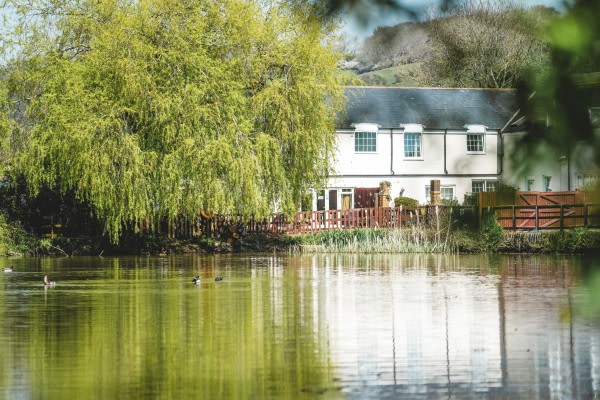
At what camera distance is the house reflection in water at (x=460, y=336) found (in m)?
9.82

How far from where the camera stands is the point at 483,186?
145 inches

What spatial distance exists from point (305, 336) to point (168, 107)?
23.4 m

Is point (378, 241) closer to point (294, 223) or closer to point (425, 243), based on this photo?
point (425, 243)

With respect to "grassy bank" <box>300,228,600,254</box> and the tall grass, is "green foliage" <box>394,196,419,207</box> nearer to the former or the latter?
the tall grass

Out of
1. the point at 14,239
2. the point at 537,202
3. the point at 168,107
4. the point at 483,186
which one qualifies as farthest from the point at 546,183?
the point at 14,239

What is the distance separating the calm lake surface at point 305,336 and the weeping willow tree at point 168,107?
10.2 meters

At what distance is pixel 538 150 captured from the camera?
323cm

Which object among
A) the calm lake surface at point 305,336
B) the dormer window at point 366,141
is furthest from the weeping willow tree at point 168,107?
the dormer window at point 366,141

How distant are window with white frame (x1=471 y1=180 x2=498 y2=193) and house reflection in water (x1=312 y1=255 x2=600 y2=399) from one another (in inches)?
29.8

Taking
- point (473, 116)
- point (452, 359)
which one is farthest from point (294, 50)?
point (473, 116)

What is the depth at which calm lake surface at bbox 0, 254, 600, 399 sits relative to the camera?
31.8 ft

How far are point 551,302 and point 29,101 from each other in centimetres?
2674

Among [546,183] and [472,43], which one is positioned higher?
[472,43]

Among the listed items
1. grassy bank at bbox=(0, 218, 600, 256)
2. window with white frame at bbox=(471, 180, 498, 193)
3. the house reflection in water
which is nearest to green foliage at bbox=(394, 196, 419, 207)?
grassy bank at bbox=(0, 218, 600, 256)
